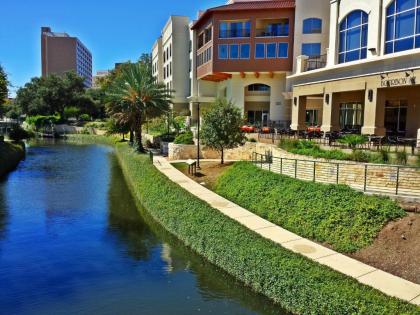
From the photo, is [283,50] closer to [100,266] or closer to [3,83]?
[3,83]

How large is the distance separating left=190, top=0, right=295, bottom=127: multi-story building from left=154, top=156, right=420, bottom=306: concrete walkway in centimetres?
2483

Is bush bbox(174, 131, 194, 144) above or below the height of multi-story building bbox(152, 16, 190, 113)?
below

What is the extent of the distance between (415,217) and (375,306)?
532cm

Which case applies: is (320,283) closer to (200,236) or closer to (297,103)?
(200,236)

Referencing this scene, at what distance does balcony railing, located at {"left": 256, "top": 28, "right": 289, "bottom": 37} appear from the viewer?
41.3m

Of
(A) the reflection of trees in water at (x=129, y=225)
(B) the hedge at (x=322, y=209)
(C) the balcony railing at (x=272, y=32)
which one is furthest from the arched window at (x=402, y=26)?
(C) the balcony railing at (x=272, y=32)

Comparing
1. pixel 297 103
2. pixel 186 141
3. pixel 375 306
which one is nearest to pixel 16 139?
pixel 186 141

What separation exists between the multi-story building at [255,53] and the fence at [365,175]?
23.0 metres

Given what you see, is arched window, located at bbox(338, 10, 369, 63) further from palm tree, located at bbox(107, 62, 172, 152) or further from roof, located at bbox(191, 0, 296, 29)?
palm tree, located at bbox(107, 62, 172, 152)

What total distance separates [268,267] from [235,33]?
35.3 metres

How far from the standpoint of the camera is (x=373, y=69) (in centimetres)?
2402

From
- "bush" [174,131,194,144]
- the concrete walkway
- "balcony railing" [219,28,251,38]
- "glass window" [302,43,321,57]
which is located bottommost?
the concrete walkway

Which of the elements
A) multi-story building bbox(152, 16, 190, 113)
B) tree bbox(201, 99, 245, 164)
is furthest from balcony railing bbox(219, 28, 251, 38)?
tree bbox(201, 99, 245, 164)

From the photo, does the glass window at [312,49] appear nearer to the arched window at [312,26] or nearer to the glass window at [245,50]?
the arched window at [312,26]
